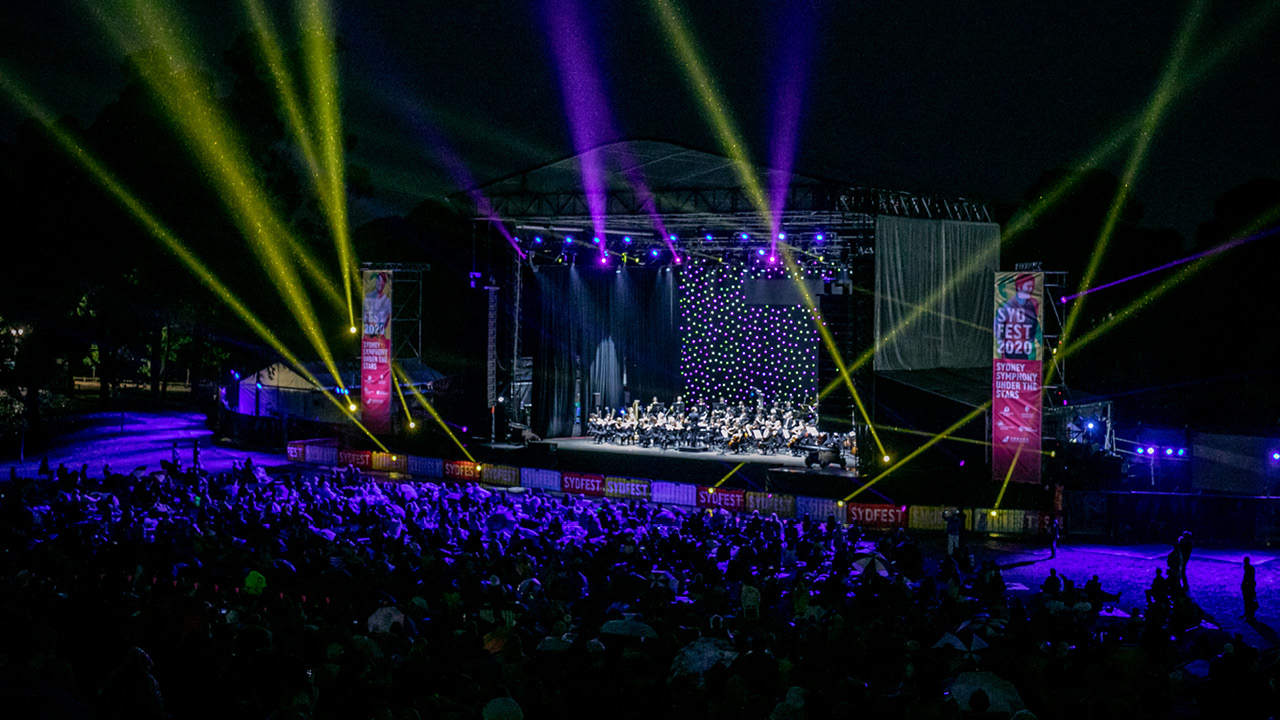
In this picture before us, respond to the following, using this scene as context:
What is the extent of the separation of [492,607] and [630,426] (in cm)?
1810

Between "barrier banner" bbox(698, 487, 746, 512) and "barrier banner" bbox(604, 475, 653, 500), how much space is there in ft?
4.09

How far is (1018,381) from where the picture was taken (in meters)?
18.2

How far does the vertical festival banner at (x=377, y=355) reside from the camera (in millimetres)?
25797

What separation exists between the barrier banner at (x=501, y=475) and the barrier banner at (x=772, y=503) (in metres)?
6.17

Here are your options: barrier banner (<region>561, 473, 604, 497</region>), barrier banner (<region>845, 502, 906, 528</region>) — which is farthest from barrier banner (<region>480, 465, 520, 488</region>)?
barrier banner (<region>845, 502, 906, 528</region>)

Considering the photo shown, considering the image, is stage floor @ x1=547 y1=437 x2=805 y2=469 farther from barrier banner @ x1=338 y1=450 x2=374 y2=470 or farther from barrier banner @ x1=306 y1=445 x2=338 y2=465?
barrier banner @ x1=306 y1=445 x2=338 y2=465

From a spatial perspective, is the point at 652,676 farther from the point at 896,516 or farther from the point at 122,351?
the point at 122,351

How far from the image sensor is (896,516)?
707 inches

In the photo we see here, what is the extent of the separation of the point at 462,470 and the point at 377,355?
4.38 m

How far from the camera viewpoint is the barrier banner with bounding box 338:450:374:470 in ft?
81.5

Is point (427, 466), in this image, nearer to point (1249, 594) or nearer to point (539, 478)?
point (539, 478)

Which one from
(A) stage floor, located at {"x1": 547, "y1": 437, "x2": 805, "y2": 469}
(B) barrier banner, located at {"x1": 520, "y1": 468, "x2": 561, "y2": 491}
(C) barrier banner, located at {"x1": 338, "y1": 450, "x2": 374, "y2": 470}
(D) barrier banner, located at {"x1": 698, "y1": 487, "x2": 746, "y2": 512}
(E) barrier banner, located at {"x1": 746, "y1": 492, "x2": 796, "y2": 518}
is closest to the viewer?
(E) barrier banner, located at {"x1": 746, "y1": 492, "x2": 796, "y2": 518}

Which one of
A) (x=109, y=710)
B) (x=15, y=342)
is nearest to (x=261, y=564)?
(x=109, y=710)

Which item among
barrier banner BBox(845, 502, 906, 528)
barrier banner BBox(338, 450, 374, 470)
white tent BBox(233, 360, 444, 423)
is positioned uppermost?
white tent BBox(233, 360, 444, 423)
